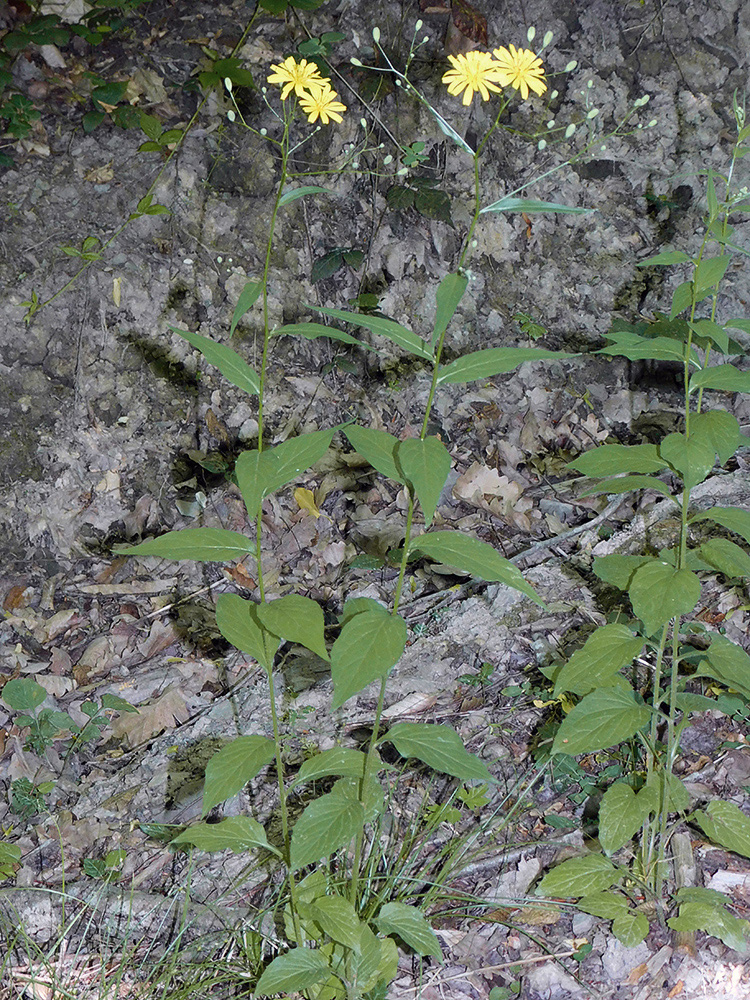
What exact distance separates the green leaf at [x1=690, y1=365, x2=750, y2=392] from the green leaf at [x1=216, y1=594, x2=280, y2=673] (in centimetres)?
92

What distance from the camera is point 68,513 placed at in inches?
122

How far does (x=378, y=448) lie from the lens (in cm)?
136

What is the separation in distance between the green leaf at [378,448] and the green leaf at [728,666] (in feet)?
2.51

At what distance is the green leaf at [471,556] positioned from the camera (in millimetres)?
1218

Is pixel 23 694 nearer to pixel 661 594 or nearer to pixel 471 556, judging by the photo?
pixel 471 556

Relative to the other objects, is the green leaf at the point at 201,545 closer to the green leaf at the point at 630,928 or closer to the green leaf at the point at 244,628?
the green leaf at the point at 244,628

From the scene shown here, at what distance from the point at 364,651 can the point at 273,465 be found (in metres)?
0.33

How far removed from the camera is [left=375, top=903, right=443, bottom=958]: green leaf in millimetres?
1517

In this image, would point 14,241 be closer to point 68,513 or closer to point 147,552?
point 68,513

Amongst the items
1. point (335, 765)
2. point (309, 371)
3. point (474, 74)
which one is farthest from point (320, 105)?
point (309, 371)

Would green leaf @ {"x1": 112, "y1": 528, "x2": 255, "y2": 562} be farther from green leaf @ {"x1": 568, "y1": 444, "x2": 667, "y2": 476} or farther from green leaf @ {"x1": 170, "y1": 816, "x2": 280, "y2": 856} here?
green leaf @ {"x1": 568, "y1": 444, "x2": 667, "y2": 476}

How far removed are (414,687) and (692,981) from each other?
1033 millimetres

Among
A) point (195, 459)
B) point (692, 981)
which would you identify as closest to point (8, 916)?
point (692, 981)

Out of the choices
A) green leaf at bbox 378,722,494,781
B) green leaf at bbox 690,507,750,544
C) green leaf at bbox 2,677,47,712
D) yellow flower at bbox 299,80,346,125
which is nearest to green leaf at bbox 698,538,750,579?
green leaf at bbox 690,507,750,544
